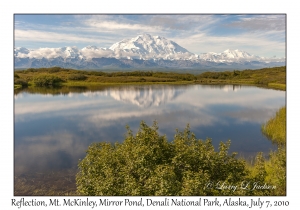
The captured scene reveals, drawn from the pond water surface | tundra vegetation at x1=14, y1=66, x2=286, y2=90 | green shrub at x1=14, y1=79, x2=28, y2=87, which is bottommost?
the pond water surface

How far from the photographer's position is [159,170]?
11.4 metres

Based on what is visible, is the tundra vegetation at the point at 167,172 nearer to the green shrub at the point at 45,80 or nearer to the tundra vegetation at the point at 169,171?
the tundra vegetation at the point at 169,171

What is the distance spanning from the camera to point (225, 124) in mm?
38656

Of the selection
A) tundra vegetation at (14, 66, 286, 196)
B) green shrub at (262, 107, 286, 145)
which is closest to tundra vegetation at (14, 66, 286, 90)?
green shrub at (262, 107, 286, 145)

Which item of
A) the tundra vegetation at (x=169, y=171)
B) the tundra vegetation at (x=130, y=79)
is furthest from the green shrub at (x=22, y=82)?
the tundra vegetation at (x=169, y=171)

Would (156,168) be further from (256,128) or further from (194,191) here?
(256,128)

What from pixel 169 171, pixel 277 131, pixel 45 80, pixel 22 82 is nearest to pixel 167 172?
pixel 169 171

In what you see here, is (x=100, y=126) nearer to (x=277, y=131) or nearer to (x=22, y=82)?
(x=277, y=131)

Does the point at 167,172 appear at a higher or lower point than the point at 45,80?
lower

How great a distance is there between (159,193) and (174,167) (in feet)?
5.64

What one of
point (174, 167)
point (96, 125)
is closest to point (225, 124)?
point (96, 125)

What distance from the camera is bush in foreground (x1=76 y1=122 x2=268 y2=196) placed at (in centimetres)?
1112

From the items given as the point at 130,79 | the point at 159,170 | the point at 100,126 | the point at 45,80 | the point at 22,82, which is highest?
the point at 130,79

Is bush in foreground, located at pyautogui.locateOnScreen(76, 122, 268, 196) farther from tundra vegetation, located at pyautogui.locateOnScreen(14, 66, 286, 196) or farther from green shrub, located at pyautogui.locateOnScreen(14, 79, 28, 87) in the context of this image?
green shrub, located at pyautogui.locateOnScreen(14, 79, 28, 87)
